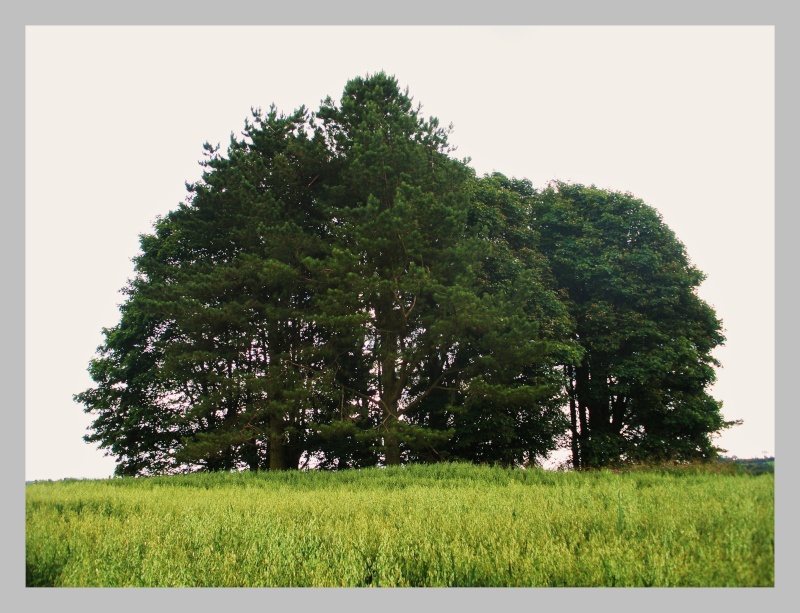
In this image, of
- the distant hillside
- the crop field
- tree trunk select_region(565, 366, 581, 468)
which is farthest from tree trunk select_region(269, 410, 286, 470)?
the distant hillside

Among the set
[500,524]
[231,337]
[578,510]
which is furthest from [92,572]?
[231,337]

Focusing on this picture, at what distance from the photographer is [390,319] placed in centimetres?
1870

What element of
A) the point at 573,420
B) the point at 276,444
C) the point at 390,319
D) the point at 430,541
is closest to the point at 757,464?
the point at 430,541

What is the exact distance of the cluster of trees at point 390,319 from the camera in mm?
17734

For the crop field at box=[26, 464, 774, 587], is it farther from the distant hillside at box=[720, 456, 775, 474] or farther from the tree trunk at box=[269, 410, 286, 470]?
the tree trunk at box=[269, 410, 286, 470]

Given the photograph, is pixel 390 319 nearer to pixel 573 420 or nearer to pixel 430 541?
pixel 573 420

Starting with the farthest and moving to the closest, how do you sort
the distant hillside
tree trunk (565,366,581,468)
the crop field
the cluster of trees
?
tree trunk (565,366,581,468)
the cluster of trees
the distant hillside
the crop field

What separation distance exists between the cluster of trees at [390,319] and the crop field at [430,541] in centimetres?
849

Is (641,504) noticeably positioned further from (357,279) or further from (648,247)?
(648,247)

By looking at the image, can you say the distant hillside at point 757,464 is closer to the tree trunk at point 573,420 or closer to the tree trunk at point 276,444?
the tree trunk at point 276,444

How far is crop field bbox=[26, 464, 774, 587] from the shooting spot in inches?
214

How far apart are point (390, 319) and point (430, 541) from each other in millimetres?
12642

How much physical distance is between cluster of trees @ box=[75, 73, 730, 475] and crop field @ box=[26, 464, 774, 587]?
334 inches

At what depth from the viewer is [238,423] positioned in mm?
18375
